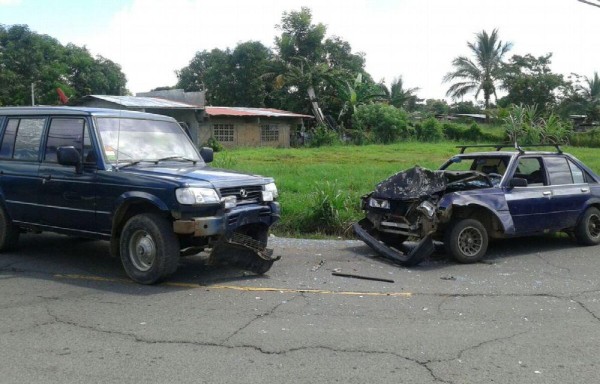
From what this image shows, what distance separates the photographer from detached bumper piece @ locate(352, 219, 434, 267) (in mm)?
7832

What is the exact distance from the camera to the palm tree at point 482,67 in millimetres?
54125

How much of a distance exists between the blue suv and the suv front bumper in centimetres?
1

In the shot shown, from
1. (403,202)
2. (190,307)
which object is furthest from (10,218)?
(403,202)

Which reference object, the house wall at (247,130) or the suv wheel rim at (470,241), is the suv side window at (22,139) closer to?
the suv wheel rim at (470,241)

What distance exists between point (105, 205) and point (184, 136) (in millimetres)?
1783

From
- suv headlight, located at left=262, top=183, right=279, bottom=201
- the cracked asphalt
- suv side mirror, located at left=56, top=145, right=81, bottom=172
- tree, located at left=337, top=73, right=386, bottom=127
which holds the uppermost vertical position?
tree, located at left=337, top=73, right=386, bottom=127

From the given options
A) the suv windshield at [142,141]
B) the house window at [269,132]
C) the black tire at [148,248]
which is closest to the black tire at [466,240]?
the suv windshield at [142,141]

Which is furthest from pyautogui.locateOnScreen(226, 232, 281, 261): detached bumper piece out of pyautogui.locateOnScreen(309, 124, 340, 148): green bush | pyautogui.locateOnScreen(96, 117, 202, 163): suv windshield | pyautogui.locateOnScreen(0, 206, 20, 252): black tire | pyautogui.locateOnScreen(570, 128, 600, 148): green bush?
pyautogui.locateOnScreen(570, 128, 600, 148): green bush

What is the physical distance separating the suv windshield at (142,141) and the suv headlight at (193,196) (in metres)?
1.19

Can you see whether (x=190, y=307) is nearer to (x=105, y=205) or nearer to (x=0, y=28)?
(x=105, y=205)

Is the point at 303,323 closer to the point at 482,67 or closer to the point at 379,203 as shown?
the point at 379,203

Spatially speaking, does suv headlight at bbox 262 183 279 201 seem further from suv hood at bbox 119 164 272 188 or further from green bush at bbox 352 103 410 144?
green bush at bbox 352 103 410 144

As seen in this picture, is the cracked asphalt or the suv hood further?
the suv hood

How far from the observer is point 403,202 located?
8414 millimetres
